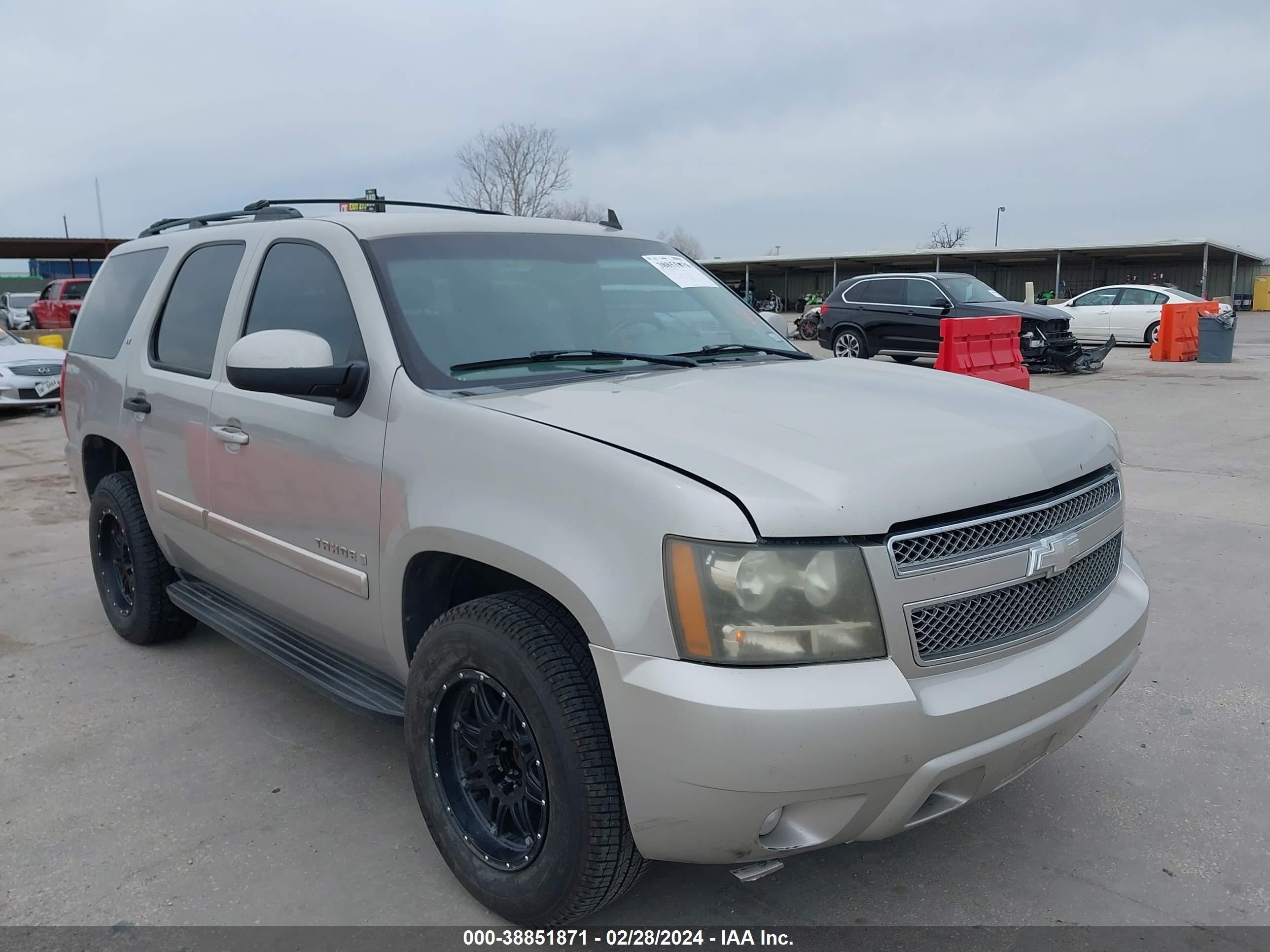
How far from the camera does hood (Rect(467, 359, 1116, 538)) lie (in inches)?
83.0

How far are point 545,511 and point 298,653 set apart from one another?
60.7 inches

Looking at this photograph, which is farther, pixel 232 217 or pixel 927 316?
pixel 927 316

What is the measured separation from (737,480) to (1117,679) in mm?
1294

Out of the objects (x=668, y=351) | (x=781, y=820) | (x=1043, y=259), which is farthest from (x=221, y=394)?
(x=1043, y=259)

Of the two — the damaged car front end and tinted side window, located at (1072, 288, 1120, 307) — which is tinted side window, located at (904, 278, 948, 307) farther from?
tinted side window, located at (1072, 288, 1120, 307)

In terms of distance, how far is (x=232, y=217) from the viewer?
4332 millimetres

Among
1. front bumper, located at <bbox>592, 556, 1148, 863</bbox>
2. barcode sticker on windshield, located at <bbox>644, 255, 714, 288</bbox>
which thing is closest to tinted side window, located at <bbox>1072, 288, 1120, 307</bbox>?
barcode sticker on windshield, located at <bbox>644, 255, 714, 288</bbox>

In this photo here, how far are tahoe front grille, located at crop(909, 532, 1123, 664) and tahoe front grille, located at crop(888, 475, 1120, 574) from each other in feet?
0.33

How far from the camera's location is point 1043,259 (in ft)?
154

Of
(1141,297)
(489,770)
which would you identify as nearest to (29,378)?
(489,770)

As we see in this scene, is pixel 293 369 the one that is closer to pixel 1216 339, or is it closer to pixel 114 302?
pixel 114 302

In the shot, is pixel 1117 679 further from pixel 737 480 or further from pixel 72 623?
pixel 72 623

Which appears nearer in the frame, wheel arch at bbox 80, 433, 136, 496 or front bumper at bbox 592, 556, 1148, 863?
front bumper at bbox 592, 556, 1148, 863

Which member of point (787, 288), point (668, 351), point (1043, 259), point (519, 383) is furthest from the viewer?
point (787, 288)
